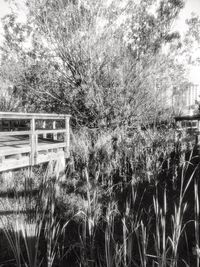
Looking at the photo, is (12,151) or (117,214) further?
(12,151)

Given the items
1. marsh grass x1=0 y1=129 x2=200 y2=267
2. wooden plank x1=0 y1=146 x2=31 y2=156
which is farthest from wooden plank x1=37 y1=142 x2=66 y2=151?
Answer: marsh grass x1=0 y1=129 x2=200 y2=267

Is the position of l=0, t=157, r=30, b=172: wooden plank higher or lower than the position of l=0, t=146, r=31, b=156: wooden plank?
lower

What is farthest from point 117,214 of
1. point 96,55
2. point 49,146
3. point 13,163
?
point 96,55

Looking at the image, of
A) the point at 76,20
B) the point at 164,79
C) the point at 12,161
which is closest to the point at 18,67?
the point at 76,20

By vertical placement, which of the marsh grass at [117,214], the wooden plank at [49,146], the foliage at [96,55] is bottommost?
the marsh grass at [117,214]

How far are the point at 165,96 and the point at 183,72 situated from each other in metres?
0.91

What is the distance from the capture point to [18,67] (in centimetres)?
772

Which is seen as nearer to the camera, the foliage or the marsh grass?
the marsh grass

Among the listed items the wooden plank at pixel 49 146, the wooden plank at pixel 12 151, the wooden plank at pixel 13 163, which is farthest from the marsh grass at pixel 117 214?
the wooden plank at pixel 12 151

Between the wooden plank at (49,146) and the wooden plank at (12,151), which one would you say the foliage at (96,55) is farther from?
the wooden plank at (12,151)

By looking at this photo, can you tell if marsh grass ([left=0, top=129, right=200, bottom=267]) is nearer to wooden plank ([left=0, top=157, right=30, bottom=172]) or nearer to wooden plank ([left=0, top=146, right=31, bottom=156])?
wooden plank ([left=0, top=157, right=30, bottom=172])

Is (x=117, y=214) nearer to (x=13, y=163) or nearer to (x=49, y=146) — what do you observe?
(x=13, y=163)

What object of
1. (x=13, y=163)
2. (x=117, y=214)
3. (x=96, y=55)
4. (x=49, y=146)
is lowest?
(x=117, y=214)

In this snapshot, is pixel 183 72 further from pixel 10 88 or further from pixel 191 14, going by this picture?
pixel 10 88
